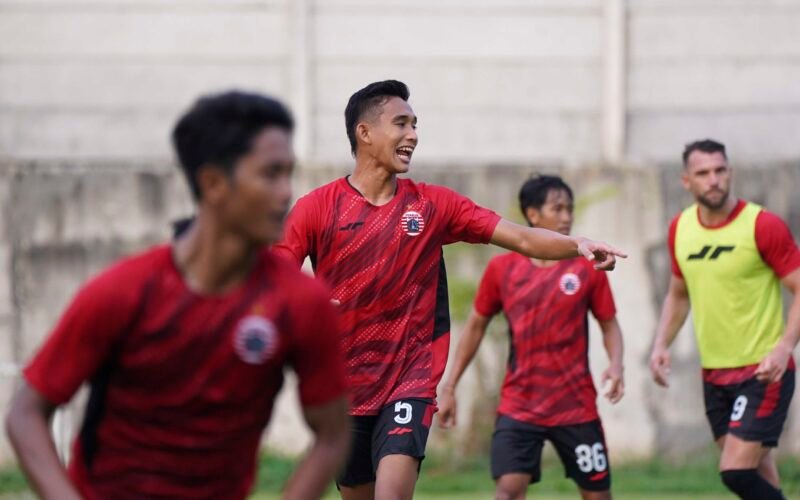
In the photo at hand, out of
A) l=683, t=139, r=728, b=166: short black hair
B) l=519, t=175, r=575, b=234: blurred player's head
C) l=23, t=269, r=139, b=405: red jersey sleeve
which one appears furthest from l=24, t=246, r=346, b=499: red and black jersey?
l=683, t=139, r=728, b=166: short black hair

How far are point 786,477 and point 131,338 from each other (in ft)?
32.4

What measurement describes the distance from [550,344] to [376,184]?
2.15 meters

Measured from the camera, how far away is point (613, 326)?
8891 millimetres

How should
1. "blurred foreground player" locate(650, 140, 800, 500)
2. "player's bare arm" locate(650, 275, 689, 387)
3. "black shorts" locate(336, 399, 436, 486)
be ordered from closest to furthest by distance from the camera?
"black shorts" locate(336, 399, 436, 486), "blurred foreground player" locate(650, 140, 800, 500), "player's bare arm" locate(650, 275, 689, 387)

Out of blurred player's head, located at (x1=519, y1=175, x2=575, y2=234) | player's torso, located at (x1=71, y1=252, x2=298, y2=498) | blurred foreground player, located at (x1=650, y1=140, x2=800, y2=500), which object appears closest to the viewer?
player's torso, located at (x1=71, y1=252, x2=298, y2=498)

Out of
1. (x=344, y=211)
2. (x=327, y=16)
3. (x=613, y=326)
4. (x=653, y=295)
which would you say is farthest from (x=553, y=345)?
(x=327, y=16)

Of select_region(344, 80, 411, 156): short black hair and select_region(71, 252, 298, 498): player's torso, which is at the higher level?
select_region(344, 80, 411, 156): short black hair

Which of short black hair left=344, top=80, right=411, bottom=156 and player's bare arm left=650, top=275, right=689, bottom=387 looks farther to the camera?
player's bare arm left=650, top=275, right=689, bottom=387

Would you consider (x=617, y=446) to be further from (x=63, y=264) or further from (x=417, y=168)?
(x=63, y=264)

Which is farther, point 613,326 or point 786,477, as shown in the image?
point 786,477

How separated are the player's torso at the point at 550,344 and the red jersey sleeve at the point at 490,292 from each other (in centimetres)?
10

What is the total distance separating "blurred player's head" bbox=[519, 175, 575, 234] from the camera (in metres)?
8.81

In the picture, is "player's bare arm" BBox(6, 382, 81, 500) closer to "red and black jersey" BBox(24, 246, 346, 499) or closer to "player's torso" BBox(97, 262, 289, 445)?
"red and black jersey" BBox(24, 246, 346, 499)

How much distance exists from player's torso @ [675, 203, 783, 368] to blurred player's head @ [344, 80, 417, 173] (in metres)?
2.25
